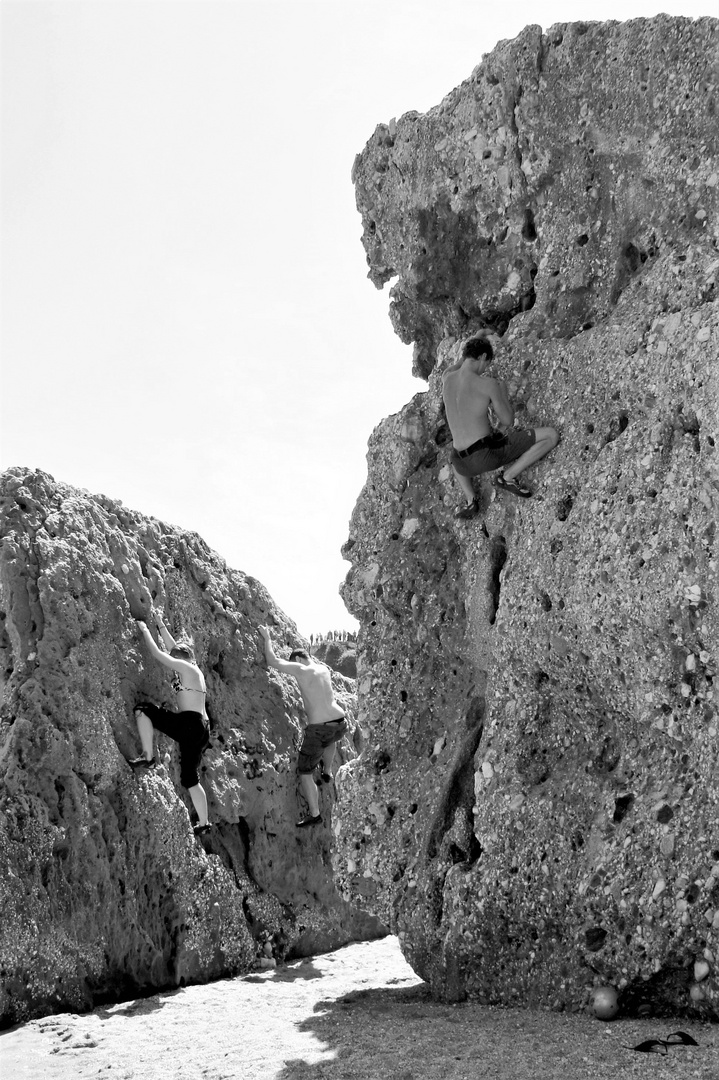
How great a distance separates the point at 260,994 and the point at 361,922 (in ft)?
7.51

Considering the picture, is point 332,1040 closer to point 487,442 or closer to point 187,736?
point 187,736

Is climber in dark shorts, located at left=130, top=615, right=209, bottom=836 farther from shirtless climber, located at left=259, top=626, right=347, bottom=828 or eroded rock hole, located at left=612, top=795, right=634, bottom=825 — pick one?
eroded rock hole, located at left=612, top=795, right=634, bottom=825

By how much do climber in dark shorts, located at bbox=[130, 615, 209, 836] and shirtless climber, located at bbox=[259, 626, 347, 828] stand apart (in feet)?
3.85

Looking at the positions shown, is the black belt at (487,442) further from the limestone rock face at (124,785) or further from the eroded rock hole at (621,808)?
the limestone rock face at (124,785)

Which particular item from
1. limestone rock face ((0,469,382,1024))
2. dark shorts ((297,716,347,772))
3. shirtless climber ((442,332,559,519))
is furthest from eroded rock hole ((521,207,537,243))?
dark shorts ((297,716,347,772))

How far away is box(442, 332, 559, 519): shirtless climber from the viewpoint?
6.43 metres

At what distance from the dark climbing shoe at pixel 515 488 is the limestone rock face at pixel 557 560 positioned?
11 cm

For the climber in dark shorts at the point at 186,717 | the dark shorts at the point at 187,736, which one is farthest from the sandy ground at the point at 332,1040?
the dark shorts at the point at 187,736

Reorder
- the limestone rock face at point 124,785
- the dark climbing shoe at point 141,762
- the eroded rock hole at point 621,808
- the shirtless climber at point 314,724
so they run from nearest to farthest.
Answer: the eroded rock hole at point 621,808
the limestone rock face at point 124,785
the dark climbing shoe at point 141,762
the shirtless climber at point 314,724

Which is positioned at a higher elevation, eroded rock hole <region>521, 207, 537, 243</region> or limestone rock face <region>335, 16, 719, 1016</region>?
eroded rock hole <region>521, 207, 537, 243</region>

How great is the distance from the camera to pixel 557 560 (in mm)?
6262

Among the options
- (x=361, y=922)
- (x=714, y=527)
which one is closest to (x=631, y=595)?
(x=714, y=527)

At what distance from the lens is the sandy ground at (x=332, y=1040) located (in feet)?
15.8

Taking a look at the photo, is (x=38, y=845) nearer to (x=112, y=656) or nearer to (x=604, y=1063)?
(x=112, y=656)
